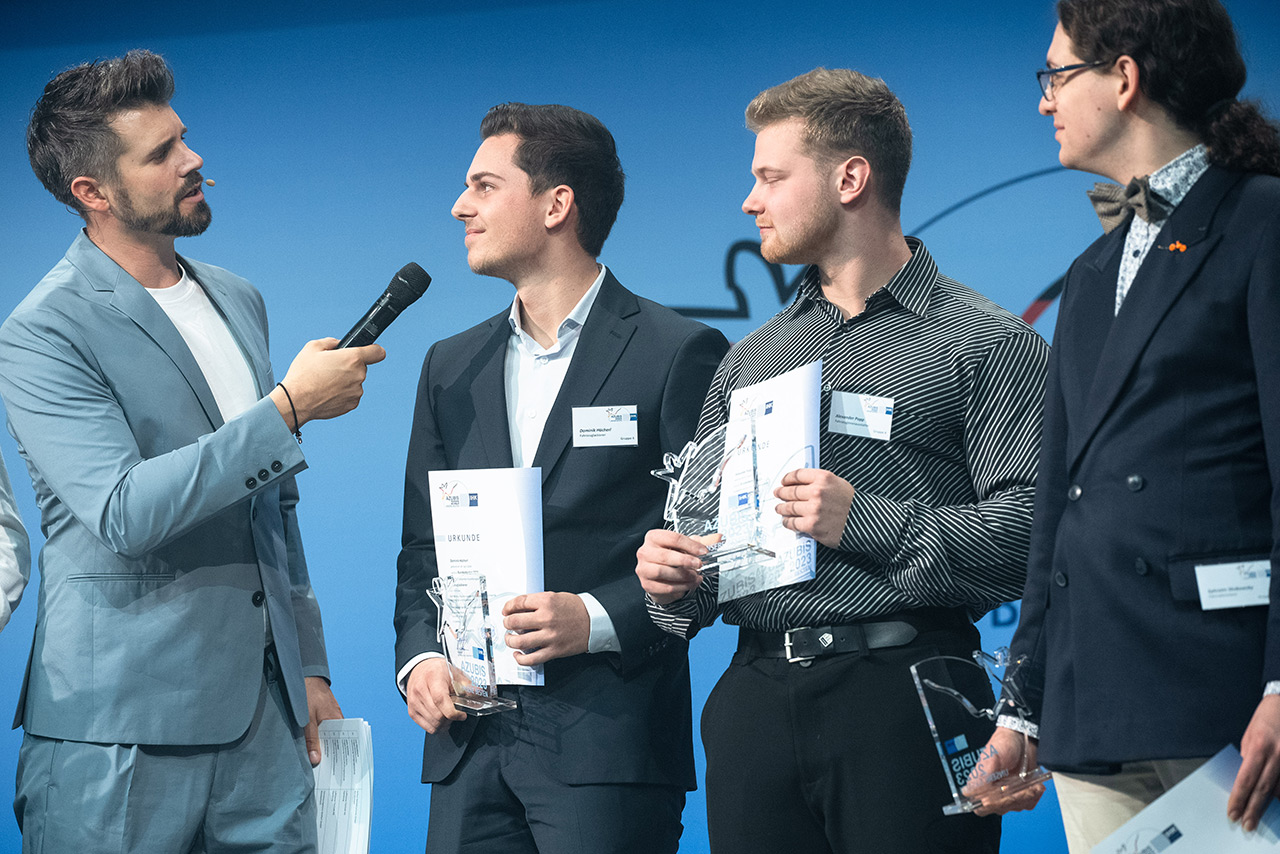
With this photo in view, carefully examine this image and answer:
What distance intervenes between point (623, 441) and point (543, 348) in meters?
0.35

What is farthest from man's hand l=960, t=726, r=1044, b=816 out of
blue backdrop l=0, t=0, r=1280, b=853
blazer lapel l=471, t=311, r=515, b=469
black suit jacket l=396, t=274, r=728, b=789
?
blue backdrop l=0, t=0, r=1280, b=853

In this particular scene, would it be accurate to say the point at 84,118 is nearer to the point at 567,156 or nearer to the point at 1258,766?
the point at 567,156

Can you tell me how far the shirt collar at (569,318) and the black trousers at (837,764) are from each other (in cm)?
94

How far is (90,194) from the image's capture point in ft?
8.09

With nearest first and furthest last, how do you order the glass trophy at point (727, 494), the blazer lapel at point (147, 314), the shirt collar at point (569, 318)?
1. the glass trophy at point (727, 494)
2. the blazer lapel at point (147, 314)
3. the shirt collar at point (569, 318)

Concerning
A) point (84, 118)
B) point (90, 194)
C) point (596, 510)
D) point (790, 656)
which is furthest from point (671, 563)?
point (84, 118)

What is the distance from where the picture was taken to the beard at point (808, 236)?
2217 mm

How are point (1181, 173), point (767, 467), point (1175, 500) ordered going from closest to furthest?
point (1175, 500) → point (1181, 173) → point (767, 467)

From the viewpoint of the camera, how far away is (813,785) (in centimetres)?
192

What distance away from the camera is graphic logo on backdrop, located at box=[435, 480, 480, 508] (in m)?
2.29

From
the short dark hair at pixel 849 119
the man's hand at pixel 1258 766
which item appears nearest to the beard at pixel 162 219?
the short dark hair at pixel 849 119

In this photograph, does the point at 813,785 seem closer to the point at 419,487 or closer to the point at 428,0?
the point at 419,487

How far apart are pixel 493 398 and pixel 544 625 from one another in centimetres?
58

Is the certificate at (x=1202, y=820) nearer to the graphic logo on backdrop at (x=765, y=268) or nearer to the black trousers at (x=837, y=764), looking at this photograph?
the black trousers at (x=837, y=764)
